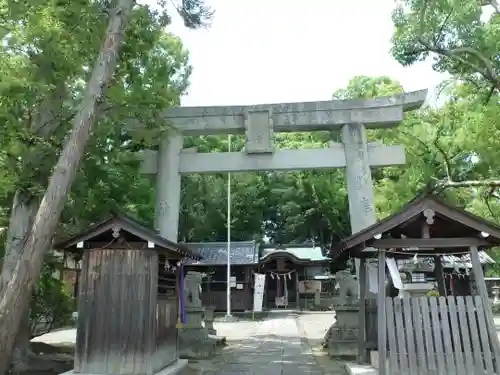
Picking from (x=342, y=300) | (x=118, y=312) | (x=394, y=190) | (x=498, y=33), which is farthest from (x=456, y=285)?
(x=118, y=312)

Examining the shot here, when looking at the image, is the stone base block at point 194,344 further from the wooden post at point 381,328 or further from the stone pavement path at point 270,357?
the wooden post at point 381,328

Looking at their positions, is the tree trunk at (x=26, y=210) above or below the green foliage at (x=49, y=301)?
above

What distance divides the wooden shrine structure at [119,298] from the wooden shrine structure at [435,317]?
4.24m

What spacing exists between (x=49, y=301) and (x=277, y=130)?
8.37m

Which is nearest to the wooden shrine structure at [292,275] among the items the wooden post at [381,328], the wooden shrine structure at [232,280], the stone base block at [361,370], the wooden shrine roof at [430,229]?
the wooden shrine structure at [232,280]

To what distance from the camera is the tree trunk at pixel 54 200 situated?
6762 mm

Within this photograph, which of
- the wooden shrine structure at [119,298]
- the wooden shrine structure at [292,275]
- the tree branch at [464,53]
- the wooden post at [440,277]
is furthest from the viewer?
the wooden shrine structure at [292,275]

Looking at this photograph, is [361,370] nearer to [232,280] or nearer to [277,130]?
[277,130]

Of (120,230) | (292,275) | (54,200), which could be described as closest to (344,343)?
(120,230)

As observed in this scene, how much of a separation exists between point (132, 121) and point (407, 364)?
993cm

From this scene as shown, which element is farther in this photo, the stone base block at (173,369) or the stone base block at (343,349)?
the stone base block at (343,349)

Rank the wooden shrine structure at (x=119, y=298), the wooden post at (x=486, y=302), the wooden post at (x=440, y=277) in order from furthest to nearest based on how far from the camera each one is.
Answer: the wooden post at (x=440, y=277)
the wooden shrine structure at (x=119, y=298)
the wooden post at (x=486, y=302)

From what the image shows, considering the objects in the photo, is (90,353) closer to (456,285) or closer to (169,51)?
(169,51)

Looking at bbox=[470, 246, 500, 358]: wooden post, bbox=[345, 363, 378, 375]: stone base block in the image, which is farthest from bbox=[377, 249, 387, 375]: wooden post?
bbox=[470, 246, 500, 358]: wooden post
